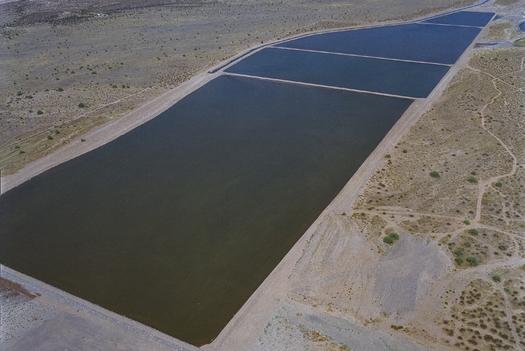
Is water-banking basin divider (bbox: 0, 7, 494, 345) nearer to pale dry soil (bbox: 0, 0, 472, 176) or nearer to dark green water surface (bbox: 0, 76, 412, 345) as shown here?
dark green water surface (bbox: 0, 76, 412, 345)

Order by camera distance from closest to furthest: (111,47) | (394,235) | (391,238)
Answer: (391,238) → (394,235) → (111,47)

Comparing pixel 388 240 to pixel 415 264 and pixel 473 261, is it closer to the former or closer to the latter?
pixel 415 264

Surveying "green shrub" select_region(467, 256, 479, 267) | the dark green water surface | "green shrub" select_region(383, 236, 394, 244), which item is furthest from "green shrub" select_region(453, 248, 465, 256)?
the dark green water surface

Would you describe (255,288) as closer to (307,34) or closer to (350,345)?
(350,345)

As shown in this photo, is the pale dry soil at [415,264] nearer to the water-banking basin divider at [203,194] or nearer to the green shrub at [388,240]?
the green shrub at [388,240]

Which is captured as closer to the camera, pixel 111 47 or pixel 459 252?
pixel 459 252

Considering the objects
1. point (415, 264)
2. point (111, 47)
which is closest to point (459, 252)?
point (415, 264)
